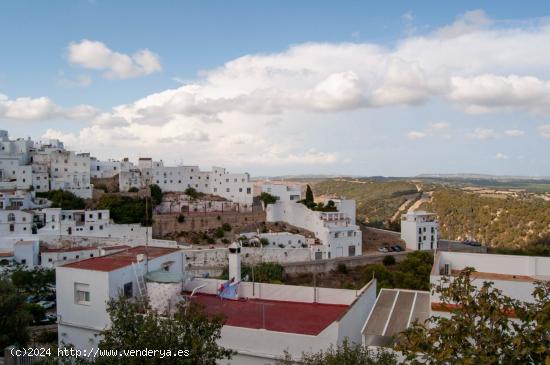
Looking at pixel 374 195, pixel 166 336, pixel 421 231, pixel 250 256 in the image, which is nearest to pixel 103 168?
pixel 250 256

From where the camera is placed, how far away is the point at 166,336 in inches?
262

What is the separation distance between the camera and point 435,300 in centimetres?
1042

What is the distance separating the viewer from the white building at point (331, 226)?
123 ft

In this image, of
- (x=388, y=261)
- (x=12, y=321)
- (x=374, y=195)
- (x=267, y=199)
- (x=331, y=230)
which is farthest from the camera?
(x=374, y=195)

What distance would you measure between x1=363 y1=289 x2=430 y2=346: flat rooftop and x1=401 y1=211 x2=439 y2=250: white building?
1185 inches

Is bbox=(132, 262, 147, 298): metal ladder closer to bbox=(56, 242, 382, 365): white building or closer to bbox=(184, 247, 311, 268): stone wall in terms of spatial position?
bbox=(56, 242, 382, 365): white building

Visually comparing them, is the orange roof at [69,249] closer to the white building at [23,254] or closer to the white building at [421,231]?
the white building at [23,254]

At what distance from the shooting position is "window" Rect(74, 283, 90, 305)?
11336 millimetres

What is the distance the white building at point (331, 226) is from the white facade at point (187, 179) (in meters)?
6.10

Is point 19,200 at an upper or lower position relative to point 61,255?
upper

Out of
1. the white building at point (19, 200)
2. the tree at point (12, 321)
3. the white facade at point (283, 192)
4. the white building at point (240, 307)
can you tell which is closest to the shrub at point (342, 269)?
the white facade at point (283, 192)

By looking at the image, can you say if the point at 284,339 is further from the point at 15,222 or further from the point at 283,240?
the point at 15,222

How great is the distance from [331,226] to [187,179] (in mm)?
18345

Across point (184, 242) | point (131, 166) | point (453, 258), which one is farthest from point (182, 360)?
point (131, 166)
